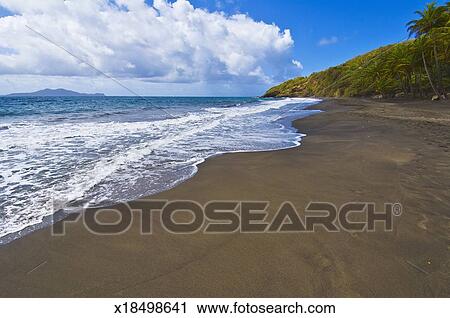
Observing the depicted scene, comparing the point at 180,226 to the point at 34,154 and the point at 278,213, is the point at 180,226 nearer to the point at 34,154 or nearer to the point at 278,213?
the point at 278,213

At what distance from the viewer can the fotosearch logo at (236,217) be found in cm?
352

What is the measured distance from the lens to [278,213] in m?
3.94

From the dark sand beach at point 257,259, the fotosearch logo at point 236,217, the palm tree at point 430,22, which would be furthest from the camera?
the palm tree at point 430,22

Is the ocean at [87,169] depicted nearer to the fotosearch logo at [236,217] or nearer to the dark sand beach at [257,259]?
the fotosearch logo at [236,217]

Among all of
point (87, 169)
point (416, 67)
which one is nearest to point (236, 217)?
point (87, 169)

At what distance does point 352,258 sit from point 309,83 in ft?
336

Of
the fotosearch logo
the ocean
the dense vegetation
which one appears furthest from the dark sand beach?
the dense vegetation

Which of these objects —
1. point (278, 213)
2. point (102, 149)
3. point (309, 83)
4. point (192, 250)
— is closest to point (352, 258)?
point (278, 213)

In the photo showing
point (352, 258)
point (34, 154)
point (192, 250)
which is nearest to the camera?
point (352, 258)

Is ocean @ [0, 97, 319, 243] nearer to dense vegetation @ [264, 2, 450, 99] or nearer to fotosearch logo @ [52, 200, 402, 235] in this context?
fotosearch logo @ [52, 200, 402, 235]

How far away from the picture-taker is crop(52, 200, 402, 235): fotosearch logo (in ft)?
11.6

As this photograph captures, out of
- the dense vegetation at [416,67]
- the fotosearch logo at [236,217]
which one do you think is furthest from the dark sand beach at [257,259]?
the dense vegetation at [416,67]

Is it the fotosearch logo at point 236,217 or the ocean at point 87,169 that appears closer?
the fotosearch logo at point 236,217

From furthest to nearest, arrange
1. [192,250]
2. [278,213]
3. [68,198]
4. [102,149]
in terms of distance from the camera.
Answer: [102,149] < [68,198] < [278,213] < [192,250]
